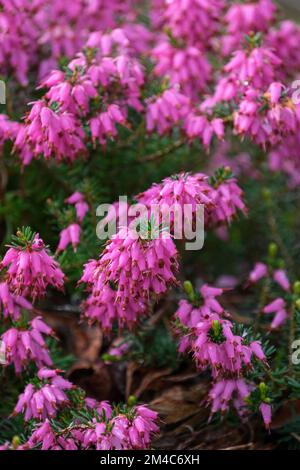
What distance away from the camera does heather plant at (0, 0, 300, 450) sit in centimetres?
280

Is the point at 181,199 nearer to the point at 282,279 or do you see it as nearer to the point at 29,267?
the point at 29,267

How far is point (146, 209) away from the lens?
2.98 meters

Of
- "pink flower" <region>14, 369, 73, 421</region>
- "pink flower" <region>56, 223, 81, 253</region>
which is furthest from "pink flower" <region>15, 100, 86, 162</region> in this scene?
"pink flower" <region>14, 369, 73, 421</region>

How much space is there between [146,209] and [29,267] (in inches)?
20.7

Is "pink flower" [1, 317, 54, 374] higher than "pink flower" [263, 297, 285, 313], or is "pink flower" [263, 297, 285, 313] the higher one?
"pink flower" [263, 297, 285, 313]

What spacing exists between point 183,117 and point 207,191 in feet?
2.51

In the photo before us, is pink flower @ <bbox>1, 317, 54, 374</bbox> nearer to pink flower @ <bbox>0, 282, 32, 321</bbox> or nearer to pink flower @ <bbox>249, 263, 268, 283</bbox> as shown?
pink flower @ <bbox>0, 282, 32, 321</bbox>

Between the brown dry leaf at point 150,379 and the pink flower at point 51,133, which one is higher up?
the pink flower at point 51,133

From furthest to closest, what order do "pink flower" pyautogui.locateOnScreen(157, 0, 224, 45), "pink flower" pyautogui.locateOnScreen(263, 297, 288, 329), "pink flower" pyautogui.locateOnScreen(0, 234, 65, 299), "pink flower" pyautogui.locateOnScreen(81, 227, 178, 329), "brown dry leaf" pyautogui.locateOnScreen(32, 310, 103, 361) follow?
1. "pink flower" pyautogui.locateOnScreen(157, 0, 224, 45)
2. "brown dry leaf" pyautogui.locateOnScreen(32, 310, 103, 361)
3. "pink flower" pyautogui.locateOnScreen(263, 297, 288, 329)
4. "pink flower" pyautogui.locateOnScreen(0, 234, 65, 299)
5. "pink flower" pyautogui.locateOnScreen(81, 227, 178, 329)

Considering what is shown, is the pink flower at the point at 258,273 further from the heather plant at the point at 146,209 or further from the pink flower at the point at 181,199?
the pink flower at the point at 181,199

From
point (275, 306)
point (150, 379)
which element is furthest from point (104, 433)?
point (275, 306)

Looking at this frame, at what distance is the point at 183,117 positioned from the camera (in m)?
3.69

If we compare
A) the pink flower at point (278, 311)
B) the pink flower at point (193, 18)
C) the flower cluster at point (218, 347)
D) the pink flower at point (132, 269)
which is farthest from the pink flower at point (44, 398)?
the pink flower at point (193, 18)

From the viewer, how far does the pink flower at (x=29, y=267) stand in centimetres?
274
